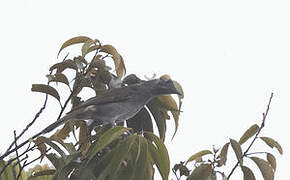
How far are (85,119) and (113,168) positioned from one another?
1.05m

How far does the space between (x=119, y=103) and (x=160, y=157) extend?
1.22 meters

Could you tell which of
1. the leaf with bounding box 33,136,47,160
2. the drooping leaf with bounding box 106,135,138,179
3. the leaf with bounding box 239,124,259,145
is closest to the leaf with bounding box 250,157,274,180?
the leaf with bounding box 239,124,259,145

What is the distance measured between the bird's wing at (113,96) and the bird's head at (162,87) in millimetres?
174

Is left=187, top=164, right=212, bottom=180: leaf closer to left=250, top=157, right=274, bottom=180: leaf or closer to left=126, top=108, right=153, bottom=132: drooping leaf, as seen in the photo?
left=250, top=157, right=274, bottom=180: leaf

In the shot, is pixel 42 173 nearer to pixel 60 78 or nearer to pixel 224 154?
pixel 60 78

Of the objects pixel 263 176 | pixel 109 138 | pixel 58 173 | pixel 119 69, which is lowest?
pixel 263 176

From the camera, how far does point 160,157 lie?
2502 mm

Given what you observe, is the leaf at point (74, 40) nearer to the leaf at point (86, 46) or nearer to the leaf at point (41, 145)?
the leaf at point (86, 46)

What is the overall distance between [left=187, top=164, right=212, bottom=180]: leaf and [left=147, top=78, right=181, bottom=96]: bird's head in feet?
2.30

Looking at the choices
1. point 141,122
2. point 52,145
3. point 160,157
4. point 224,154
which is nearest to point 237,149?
point 224,154

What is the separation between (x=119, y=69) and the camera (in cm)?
319

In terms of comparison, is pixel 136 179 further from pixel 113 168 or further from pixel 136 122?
pixel 136 122

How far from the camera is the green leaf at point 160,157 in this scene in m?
2.48

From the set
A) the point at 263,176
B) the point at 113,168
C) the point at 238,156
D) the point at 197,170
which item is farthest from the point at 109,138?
the point at 263,176
